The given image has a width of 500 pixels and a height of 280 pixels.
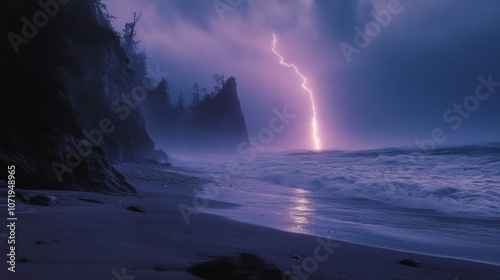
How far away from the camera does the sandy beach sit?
2184mm

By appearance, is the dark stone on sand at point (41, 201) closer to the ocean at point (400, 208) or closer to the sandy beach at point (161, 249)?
the sandy beach at point (161, 249)

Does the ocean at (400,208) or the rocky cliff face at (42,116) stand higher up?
the rocky cliff face at (42,116)

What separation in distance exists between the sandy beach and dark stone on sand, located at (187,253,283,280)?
111 millimetres

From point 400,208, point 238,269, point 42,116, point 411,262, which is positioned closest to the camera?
Result: point 238,269

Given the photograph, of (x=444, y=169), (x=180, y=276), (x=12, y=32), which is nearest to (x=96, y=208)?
(x=180, y=276)

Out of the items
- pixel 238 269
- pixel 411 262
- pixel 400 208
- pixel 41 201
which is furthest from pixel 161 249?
pixel 400 208

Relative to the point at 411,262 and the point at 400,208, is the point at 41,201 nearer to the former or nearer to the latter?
the point at 411,262

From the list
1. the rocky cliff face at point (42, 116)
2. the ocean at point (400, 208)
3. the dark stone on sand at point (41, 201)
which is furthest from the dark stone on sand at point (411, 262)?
the rocky cliff face at point (42, 116)

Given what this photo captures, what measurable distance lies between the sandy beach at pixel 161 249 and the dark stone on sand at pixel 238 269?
0.36 ft

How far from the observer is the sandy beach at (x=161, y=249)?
218 centimetres

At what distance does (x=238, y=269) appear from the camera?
217cm

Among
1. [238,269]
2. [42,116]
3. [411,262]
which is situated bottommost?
[411,262]

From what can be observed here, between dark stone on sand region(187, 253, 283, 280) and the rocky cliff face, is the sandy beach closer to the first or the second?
dark stone on sand region(187, 253, 283, 280)

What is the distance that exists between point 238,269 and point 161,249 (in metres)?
1.00
